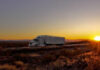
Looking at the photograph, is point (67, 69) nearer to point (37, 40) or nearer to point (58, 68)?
point (58, 68)

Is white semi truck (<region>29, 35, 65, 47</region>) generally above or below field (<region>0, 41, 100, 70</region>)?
above

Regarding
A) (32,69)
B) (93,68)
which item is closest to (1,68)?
(32,69)

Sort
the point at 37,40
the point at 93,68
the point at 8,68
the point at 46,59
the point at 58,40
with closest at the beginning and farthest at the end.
Result: 1. the point at 93,68
2. the point at 8,68
3. the point at 46,59
4. the point at 37,40
5. the point at 58,40

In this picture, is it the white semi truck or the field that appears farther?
the white semi truck

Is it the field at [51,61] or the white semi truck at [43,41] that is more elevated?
the white semi truck at [43,41]

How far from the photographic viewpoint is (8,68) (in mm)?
11125

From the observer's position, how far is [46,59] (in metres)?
16.0

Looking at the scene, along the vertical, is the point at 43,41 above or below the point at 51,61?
above

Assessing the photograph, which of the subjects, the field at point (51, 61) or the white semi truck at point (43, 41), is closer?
the field at point (51, 61)

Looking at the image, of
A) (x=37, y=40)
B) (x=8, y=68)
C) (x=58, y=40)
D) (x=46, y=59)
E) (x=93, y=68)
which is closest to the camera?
(x=93, y=68)

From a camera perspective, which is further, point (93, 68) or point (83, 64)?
point (83, 64)

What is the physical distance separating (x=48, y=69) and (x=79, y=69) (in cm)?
204

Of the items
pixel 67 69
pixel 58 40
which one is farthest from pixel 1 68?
pixel 58 40

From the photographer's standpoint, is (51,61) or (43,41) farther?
(43,41)
